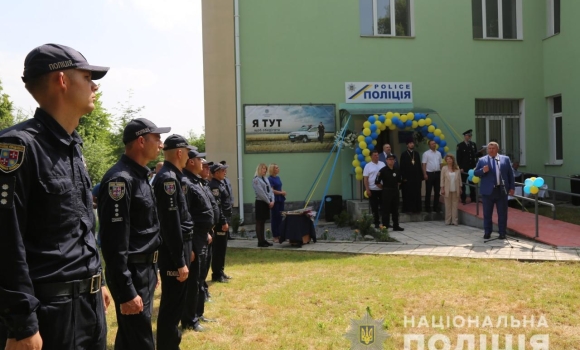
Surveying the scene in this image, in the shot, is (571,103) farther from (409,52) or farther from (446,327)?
(446,327)

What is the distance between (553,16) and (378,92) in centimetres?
632

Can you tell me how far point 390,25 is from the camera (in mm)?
16484

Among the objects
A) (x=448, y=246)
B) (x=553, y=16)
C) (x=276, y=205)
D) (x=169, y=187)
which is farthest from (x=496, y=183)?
(x=553, y=16)

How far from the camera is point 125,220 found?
3.28 m

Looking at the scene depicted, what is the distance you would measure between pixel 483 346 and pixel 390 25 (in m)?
13.4

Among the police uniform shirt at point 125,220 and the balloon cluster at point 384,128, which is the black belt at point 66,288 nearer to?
the police uniform shirt at point 125,220

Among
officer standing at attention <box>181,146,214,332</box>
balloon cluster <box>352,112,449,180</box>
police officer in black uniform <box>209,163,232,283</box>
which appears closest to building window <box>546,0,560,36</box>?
balloon cluster <box>352,112,449,180</box>

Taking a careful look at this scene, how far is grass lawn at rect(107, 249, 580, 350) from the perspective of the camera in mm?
5156

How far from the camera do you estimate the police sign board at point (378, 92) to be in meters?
16.0

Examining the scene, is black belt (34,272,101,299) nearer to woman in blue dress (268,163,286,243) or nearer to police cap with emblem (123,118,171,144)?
police cap with emblem (123,118,171,144)

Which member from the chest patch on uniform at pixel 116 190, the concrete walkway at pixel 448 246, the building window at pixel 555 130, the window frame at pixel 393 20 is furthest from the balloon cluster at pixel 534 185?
the chest patch on uniform at pixel 116 190

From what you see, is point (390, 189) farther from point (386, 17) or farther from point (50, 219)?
point (50, 219)

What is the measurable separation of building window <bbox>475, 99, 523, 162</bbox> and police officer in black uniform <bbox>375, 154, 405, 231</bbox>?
19.1 feet

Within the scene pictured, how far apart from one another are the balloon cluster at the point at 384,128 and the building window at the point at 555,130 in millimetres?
4781
